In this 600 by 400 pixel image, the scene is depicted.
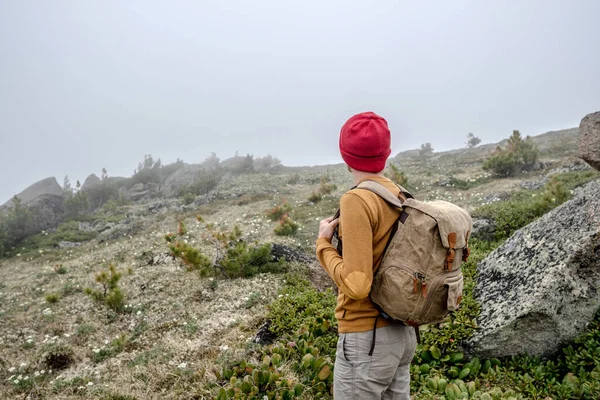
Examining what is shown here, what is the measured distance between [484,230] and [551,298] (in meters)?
4.39

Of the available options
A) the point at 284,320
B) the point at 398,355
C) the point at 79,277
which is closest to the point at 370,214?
the point at 398,355

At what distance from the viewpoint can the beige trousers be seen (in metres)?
2.17

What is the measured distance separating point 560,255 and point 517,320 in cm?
83

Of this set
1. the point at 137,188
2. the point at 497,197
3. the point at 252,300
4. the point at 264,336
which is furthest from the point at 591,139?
the point at 137,188

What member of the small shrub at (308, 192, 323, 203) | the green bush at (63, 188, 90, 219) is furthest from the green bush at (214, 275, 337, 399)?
the green bush at (63, 188, 90, 219)

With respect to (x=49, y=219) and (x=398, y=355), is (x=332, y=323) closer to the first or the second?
(x=398, y=355)

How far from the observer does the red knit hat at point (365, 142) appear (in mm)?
2167

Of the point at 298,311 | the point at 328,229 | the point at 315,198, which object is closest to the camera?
the point at 328,229

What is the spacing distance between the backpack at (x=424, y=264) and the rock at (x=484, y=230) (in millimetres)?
6116

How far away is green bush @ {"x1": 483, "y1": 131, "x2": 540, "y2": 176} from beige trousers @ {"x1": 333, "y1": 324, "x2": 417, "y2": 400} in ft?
63.0

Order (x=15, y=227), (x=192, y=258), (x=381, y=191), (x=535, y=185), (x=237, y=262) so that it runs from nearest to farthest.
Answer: (x=381, y=191) → (x=237, y=262) → (x=192, y=258) → (x=535, y=185) → (x=15, y=227)

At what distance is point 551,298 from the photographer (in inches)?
138

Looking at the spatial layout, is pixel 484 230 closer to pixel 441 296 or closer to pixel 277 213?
pixel 441 296

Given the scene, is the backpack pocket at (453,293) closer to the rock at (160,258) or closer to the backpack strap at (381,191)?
the backpack strap at (381,191)
